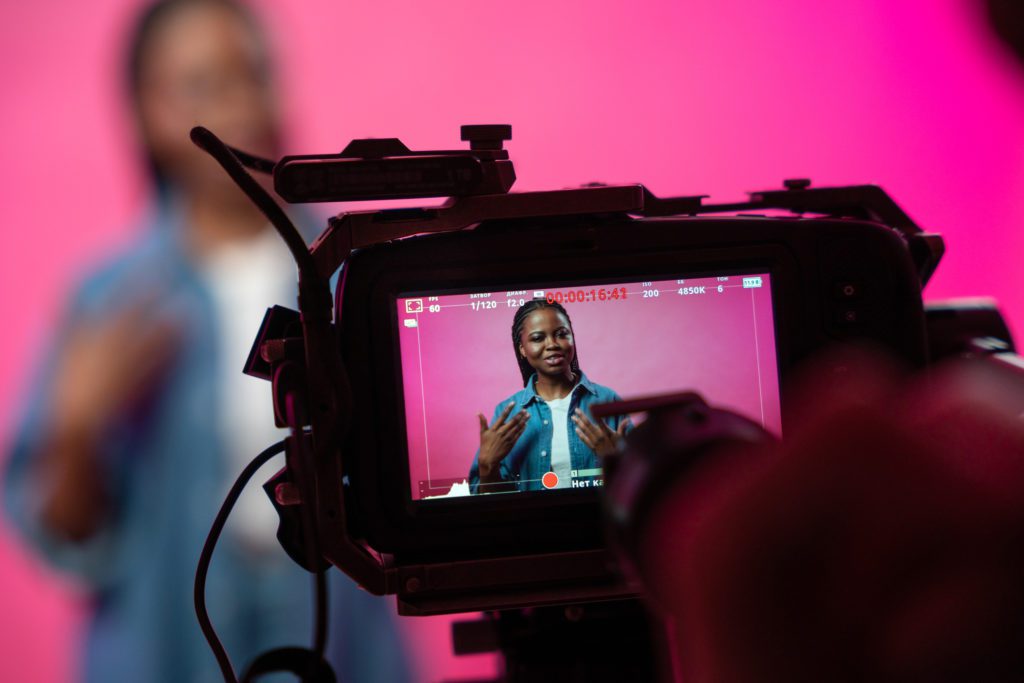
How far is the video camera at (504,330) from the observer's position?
717 mm

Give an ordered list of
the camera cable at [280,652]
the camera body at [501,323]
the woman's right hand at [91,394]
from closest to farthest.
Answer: the camera cable at [280,652], the camera body at [501,323], the woman's right hand at [91,394]

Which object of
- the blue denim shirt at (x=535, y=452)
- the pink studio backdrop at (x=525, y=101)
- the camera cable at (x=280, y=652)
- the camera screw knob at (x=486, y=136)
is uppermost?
the pink studio backdrop at (x=525, y=101)

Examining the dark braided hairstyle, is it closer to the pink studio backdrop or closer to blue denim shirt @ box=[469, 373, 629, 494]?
Result: blue denim shirt @ box=[469, 373, 629, 494]

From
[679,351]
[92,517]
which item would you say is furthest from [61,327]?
[679,351]

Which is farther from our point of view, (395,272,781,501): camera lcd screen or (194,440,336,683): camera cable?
(395,272,781,501): camera lcd screen

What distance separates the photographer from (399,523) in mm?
730

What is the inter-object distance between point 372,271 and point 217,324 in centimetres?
54

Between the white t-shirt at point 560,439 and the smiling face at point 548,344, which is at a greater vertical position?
the smiling face at point 548,344

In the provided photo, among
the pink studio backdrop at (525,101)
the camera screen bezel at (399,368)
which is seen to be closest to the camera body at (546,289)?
the camera screen bezel at (399,368)

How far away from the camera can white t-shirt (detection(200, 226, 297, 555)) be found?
1.16 metres

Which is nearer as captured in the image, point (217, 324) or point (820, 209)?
point (820, 209)

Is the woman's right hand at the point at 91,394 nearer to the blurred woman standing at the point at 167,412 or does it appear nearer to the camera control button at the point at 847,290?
the blurred woman standing at the point at 167,412

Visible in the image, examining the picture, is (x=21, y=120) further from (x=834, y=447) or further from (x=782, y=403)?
(x=834, y=447)

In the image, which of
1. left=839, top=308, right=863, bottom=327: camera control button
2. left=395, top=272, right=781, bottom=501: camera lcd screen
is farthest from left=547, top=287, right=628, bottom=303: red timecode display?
left=839, top=308, right=863, bottom=327: camera control button
